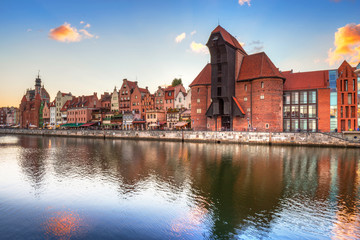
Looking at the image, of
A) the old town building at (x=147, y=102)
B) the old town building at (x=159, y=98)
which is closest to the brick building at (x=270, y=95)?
the old town building at (x=159, y=98)

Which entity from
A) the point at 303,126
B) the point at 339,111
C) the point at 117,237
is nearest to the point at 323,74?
the point at 339,111

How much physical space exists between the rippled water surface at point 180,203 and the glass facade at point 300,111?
26711 millimetres

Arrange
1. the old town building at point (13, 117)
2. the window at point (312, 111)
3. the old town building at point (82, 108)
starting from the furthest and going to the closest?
the old town building at point (13, 117)
the old town building at point (82, 108)
the window at point (312, 111)

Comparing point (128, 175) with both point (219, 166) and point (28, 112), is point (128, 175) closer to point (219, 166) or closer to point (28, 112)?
point (219, 166)

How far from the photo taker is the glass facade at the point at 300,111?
4582 cm

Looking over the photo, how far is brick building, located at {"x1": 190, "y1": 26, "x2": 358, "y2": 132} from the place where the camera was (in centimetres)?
4394

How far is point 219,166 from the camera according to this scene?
22.7 metres

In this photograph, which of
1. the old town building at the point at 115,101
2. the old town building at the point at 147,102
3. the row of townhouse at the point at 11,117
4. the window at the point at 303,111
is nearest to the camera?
the window at the point at 303,111

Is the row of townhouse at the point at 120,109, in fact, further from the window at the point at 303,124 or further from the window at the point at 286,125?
the window at the point at 303,124

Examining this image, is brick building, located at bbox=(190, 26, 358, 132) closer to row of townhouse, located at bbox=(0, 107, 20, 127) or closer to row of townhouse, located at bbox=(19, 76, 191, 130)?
row of townhouse, located at bbox=(19, 76, 191, 130)

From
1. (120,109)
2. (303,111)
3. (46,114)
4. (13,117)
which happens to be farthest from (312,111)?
(13,117)

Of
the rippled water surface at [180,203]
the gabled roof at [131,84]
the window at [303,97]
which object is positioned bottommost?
→ the rippled water surface at [180,203]

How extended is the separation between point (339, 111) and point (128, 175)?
41.7m

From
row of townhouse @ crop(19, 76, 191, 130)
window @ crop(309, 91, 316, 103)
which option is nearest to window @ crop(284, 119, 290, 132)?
window @ crop(309, 91, 316, 103)
